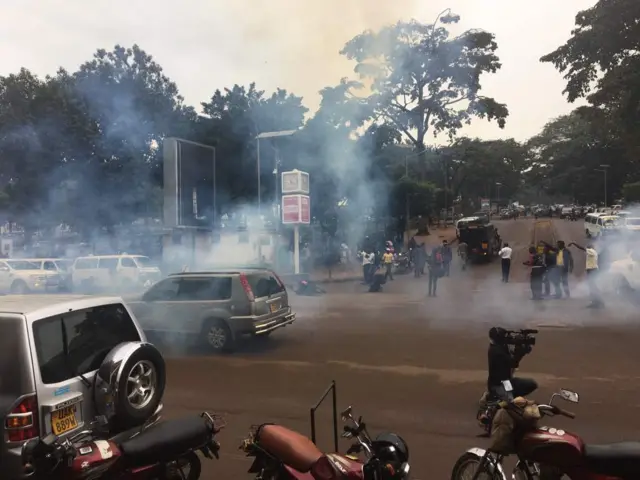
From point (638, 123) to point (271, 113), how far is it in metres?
17.3

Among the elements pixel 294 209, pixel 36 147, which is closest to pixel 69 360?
pixel 294 209

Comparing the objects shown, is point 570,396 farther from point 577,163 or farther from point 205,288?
point 577,163

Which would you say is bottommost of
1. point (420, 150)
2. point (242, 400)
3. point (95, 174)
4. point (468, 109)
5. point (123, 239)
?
point (242, 400)

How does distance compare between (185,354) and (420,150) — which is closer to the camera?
(185,354)

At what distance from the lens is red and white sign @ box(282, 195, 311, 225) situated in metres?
20.7

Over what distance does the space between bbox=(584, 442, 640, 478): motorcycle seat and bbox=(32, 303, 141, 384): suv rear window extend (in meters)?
3.24

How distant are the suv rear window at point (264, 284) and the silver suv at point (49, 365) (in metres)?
4.87

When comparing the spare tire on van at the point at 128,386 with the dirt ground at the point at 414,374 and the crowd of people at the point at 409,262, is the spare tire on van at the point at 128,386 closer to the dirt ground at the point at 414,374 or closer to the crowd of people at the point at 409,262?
the dirt ground at the point at 414,374

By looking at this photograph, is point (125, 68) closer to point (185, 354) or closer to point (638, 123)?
point (185, 354)

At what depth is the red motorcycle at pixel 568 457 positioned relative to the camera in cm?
298

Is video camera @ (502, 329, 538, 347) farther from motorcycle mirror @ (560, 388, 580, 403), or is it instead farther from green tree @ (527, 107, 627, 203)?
green tree @ (527, 107, 627, 203)

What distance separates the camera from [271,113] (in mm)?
28688

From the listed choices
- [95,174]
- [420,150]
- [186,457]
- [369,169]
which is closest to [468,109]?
[420,150]

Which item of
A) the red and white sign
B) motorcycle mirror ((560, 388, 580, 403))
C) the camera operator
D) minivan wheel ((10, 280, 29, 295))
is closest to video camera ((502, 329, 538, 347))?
the camera operator
